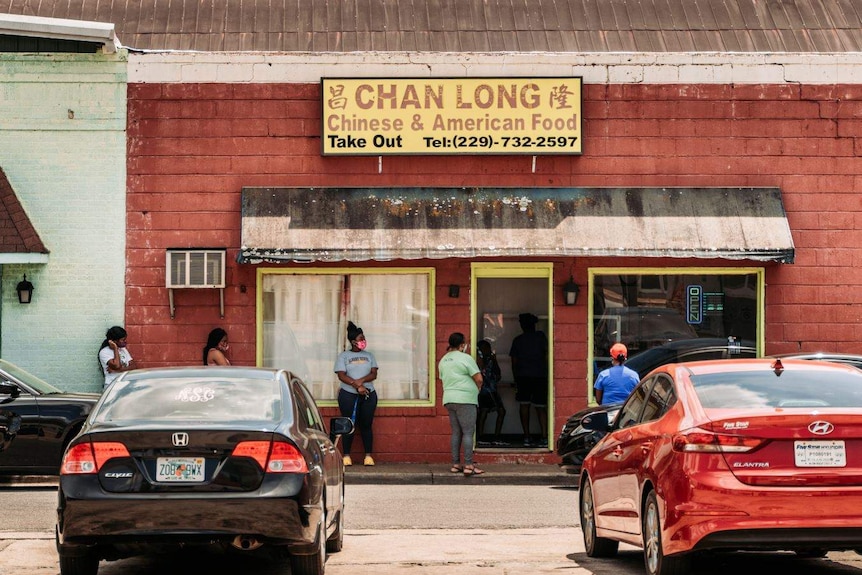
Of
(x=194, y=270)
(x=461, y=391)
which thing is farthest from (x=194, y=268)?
(x=461, y=391)

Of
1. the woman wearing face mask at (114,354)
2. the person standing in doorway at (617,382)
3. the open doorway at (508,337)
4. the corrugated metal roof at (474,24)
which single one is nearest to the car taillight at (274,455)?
the person standing in doorway at (617,382)

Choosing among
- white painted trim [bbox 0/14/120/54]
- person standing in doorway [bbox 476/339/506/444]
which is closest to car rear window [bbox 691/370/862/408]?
person standing in doorway [bbox 476/339/506/444]

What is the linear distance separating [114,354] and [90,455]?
10.3 metres

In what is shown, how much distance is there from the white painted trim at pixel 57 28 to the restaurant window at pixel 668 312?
7.27 metres

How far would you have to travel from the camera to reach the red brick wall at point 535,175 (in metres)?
19.0

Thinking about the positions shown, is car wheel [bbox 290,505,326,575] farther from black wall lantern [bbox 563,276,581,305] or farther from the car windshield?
black wall lantern [bbox 563,276,581,305]

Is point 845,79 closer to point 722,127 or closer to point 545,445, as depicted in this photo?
point 722,127

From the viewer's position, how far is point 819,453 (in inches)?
321

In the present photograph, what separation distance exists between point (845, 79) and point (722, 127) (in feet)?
5.85

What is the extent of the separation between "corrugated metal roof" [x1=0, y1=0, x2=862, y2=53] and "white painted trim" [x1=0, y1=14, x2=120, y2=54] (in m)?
1.20

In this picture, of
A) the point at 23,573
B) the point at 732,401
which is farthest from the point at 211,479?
the point at 732,401

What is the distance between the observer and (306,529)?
8.50m

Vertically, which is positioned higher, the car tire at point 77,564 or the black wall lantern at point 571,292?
the black wall lantern at point 571,292

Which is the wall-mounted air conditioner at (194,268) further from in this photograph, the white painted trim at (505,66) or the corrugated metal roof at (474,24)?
the corrugated metal roof at (474,24)
